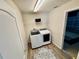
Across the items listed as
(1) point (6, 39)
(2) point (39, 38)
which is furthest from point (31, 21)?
(1) point (6, 39)

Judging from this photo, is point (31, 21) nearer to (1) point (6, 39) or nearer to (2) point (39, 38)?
(2) point (39, 38)

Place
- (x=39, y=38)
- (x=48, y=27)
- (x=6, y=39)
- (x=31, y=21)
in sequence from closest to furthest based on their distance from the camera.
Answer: (x=6, y=39), (x=39, y=38), (x=31, y=21), (x=48, y=27)

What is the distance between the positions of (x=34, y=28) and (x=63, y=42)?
1.89m

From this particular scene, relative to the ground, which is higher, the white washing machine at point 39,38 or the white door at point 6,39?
the white door at point 6,39

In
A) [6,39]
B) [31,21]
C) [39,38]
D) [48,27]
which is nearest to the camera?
[6,39]

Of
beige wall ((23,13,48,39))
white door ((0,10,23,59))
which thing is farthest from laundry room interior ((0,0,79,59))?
white door ((0,10,23,59))

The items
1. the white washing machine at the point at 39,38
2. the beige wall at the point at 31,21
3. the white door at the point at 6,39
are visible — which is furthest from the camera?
the beige wall at the point at 31,21

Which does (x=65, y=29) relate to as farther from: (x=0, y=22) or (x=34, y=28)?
(x=0, y=22)

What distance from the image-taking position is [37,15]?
12.2ft

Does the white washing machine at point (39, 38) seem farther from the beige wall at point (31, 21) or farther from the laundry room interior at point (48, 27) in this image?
the beige wall at point (31, 21)

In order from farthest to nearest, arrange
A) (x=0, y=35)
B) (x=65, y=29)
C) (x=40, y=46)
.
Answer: (x=40, y=46)
(x=65, y=29)
(x=0, y=35)

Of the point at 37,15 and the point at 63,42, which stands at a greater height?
the point at 37,15

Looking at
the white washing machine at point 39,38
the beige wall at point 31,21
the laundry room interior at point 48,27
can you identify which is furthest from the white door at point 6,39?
the beige wall at point 31,21

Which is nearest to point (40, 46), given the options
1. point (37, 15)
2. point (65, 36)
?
point (65, 36)
